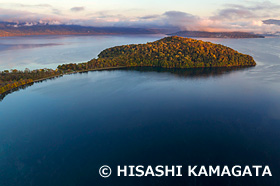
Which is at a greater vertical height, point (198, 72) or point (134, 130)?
point (198, 72)

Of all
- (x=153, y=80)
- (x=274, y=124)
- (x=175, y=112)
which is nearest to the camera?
(x=274, y=124)

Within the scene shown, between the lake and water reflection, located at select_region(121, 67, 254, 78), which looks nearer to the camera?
the lake

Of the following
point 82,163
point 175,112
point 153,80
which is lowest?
point 82,163

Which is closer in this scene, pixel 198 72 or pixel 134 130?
pixel 134 130

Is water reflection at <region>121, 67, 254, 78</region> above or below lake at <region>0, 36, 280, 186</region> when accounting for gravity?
above

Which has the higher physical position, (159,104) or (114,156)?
(159,104)

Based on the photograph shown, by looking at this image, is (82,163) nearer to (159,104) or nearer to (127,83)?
(159,104)

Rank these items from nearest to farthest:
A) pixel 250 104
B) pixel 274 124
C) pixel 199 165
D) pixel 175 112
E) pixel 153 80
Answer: pixel 199 165 < pixel 274 124 < pixel 175 112 < pixel 250 104 < pixel 153 80

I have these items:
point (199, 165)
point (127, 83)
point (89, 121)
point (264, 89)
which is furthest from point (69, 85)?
point (264, 89)
